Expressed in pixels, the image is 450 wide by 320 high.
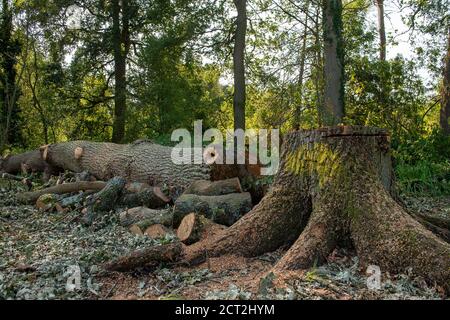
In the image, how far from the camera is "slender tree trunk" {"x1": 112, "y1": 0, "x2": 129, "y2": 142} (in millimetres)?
13903

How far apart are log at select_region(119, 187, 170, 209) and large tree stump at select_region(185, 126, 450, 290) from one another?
1978mm

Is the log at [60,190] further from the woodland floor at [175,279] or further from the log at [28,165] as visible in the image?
the woodland floor at [175,279]

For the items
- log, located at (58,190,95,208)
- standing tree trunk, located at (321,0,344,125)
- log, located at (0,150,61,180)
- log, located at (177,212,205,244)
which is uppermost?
standing tree trunk, located at (321,0,344,125)

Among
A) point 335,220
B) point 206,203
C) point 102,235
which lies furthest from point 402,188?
point 102,235

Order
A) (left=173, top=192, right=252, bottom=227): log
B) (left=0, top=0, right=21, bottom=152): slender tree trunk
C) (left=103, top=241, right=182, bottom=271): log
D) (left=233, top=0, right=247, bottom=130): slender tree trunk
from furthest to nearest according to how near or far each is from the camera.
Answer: (left=0, top=0, right=21, bottom=152): slender tree trunk
(left=233, top=0, right=247, bottom=130): slender tree trunk
(left=173, top=192, right=252, bottom=227): log
(left=103, top=241, right=182, bottom=271): log

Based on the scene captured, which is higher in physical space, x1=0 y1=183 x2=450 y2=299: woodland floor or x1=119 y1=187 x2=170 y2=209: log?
x1=119 y1=187 x2=170 y2=209: log

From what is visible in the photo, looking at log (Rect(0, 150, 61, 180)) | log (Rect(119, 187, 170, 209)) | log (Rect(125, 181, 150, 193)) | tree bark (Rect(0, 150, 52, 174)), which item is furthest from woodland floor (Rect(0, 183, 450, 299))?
tree bark (Rect(0, 150, 52, 174))

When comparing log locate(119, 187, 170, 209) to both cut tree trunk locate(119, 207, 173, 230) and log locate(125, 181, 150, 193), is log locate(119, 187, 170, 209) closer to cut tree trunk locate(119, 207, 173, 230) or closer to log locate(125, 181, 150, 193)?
log locate(125, 181, 150, 193)

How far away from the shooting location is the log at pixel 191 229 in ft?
13.1

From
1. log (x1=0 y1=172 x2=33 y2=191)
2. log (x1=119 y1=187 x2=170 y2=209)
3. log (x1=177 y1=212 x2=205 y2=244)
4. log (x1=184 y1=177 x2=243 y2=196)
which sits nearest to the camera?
log (x1=177 y1=212 x2=205 y2=244)
